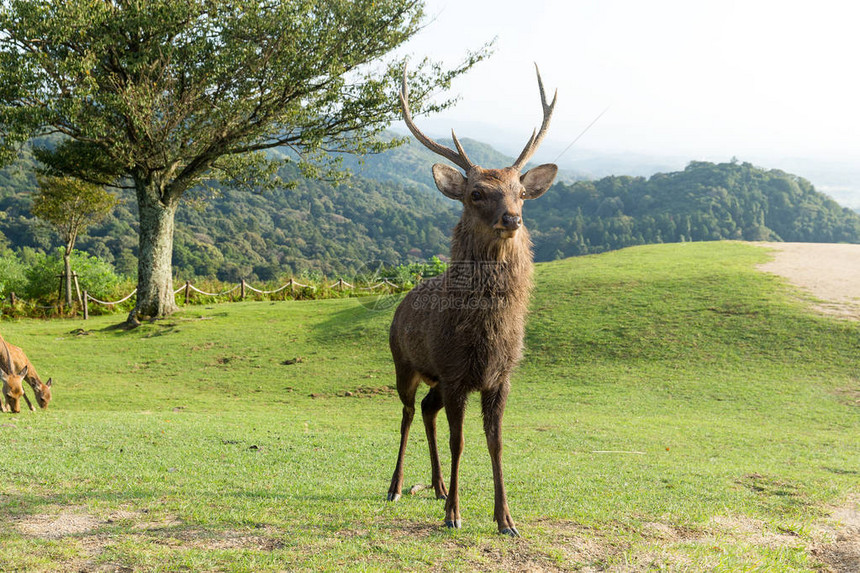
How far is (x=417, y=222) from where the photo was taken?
77938mm

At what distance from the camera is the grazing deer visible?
10.3 meters

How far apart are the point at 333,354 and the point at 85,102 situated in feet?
30.6

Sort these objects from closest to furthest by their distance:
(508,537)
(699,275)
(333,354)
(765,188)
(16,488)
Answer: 1. (508,537)
2. (16,488)
3. (333,354)
4. (699,275)
5. (765,188)

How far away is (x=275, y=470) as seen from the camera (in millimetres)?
6230

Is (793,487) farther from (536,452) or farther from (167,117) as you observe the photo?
(167,117)

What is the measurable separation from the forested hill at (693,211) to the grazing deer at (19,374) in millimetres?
48799

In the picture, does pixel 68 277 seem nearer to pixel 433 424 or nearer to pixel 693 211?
pixel 433 424

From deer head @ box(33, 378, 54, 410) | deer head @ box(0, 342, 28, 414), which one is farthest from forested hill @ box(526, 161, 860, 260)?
deer head @ box(0, 342, 28, 414)

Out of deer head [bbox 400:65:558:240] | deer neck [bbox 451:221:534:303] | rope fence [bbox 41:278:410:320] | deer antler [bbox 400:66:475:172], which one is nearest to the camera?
deer head [bbox 400:65:558:240]

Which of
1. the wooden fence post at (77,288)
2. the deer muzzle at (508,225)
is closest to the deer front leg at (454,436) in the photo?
Result: the deer muzzle at (508,225)

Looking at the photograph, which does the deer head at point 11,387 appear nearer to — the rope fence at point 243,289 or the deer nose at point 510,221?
the deer nose at point 510,221

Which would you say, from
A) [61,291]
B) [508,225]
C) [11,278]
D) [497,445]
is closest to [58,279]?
[61,291]

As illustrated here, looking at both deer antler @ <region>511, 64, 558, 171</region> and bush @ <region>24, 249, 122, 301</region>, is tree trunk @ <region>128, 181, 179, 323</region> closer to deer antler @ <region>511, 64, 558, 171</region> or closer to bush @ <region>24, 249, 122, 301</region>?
bush @ <region>24, 249, 122, 301</region>

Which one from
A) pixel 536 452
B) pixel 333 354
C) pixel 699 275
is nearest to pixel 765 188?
pixel 699 275
